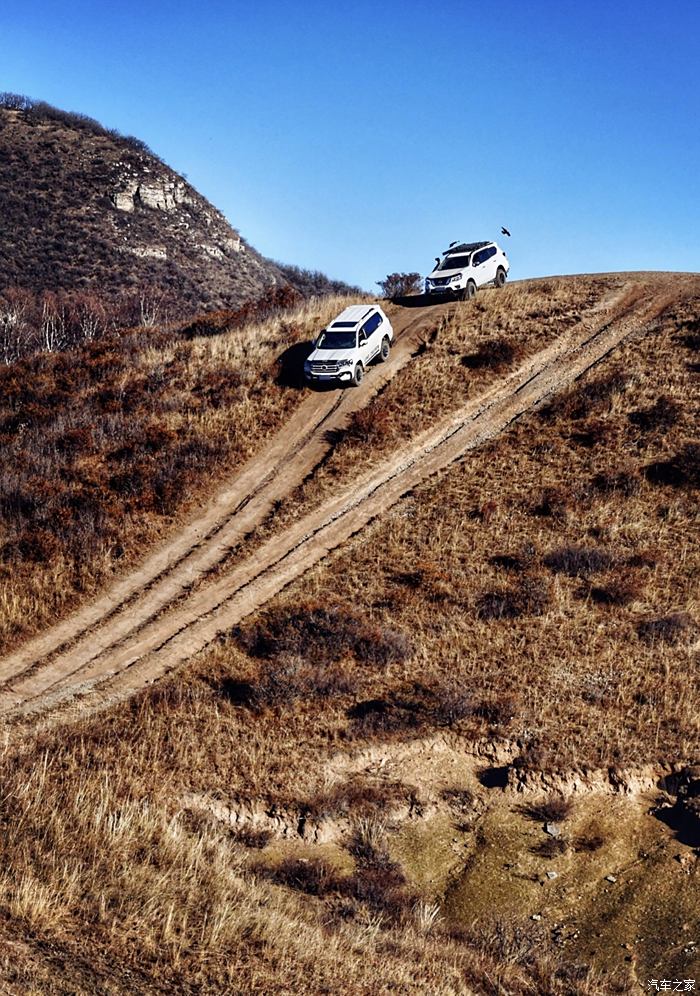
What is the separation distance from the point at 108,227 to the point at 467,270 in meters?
55.2

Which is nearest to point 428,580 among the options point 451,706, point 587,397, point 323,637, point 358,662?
point 323,637

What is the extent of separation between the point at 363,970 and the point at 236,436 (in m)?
20.0

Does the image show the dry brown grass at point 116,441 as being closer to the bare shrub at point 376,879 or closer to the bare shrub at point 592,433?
the bare shrub at point 592,433

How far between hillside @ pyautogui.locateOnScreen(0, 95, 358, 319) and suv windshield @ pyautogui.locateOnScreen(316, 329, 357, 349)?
4117 cm

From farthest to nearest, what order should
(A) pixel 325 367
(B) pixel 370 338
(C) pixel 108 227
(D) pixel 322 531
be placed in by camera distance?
(C) pixel 108 227 < (B) pixel 370 338 < (A) pixel 325 367 < (D) pixel 322 531

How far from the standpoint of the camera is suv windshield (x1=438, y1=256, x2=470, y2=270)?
37094 millimetres

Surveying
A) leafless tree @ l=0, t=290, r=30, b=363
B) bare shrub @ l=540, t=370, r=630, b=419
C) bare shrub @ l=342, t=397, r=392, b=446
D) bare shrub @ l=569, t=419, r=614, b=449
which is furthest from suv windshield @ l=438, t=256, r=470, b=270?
leafless tree @ l=0, t=290, r=30, b=363

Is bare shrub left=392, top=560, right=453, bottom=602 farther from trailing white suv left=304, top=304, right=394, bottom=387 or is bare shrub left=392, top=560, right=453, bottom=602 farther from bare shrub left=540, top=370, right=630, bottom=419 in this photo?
trailing white suv left=304, top=304, right=394, bottom=387

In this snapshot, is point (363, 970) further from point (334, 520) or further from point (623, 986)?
point (334, 520)

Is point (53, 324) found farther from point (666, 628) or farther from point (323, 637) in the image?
point (666, 628)

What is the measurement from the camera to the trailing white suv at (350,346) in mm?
29734

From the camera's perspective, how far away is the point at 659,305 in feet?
113

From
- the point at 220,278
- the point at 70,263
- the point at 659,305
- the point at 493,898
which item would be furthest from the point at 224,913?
the point at 220,278

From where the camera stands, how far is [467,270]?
3662 cm
